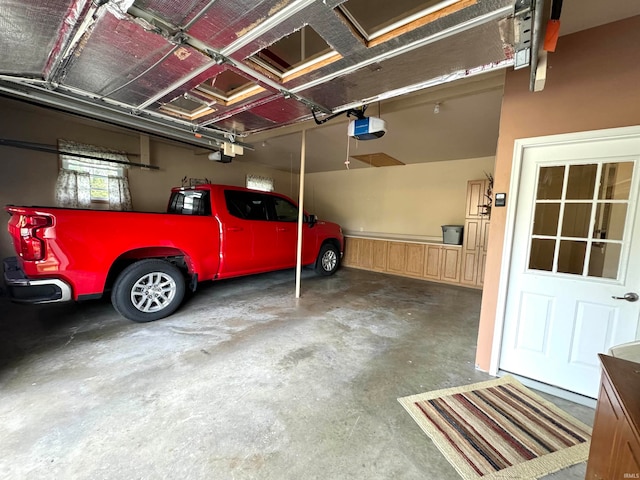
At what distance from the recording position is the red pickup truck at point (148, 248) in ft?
7.67

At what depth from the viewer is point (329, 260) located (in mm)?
5832

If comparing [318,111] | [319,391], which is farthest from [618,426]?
[318,111]

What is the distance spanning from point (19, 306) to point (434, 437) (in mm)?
5064

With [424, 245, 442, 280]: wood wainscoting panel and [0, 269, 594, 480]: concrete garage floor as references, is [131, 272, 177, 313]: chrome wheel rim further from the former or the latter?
[424, 245, 442, 280]: wood wainscoting panel

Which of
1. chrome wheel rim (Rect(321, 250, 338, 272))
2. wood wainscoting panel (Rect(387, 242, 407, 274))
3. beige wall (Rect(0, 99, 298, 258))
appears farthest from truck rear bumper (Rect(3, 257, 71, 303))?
wood wainscoting panel (Rect(387, 242, 407, 274))

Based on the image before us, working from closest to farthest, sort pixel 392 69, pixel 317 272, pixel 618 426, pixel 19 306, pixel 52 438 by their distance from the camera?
pixel 618 426, pixel 52 438, pixel 392 69, pixel 19 306, pixel 317 272

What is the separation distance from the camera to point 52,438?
149 centimetres

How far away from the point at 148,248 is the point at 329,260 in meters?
3.55

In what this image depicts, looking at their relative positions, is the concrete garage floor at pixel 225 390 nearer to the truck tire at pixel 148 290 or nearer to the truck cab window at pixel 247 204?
the truck tire at pixel 148 290

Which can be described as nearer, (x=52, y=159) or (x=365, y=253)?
(x=52, y=159)

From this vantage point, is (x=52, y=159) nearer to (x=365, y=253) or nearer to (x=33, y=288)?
(x=33, y=288)

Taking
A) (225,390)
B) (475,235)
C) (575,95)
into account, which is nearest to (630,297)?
(575,95)

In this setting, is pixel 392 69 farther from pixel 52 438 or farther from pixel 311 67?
pixel 52 438

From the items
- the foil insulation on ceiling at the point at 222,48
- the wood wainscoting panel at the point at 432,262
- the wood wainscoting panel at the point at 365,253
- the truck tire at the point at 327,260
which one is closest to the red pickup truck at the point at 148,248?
the truck tire at the point at 327,260
